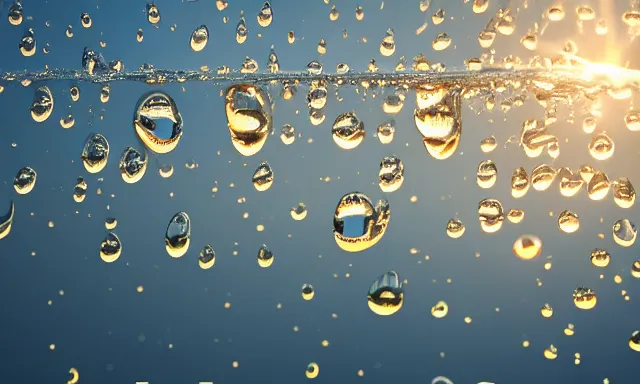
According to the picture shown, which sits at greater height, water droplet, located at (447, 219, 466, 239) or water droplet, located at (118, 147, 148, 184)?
water droplet, located at (118, 147, 148, 184)

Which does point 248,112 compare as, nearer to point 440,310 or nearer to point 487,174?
point 487,174

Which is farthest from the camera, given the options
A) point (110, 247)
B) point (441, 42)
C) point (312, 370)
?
point (312, 370)

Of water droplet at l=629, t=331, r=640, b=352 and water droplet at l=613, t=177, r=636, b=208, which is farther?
water droplet at l=629, t=331, r=640, b=352

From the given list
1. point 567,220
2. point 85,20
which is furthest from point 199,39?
point 567,220

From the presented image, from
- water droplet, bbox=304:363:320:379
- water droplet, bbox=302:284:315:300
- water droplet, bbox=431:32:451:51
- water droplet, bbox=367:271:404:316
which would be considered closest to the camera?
water droplet, bbox=431:32:451:51

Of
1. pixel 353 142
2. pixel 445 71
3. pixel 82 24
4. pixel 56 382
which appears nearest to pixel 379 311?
pixel 353 142

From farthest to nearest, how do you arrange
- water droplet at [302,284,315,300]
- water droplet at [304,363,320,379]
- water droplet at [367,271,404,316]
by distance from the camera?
1. water droplet at [304,363,320,379]
2. water droplet at [302,284,315,300]
3. water droplet at [367,271,404,316]

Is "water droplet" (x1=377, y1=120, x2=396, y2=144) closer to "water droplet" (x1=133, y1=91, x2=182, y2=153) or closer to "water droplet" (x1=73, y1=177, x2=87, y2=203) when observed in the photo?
"water droplet" (x1=133, y1=91, x2=182, y2=153)

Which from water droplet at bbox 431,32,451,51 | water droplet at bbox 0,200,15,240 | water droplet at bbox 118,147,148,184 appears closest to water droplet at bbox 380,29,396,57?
water droplet at bbox 431,32,451,51

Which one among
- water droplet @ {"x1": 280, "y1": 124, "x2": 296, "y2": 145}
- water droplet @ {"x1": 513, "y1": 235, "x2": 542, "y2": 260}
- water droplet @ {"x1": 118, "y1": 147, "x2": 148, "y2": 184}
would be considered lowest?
water droplet @ {"x1": 513, "y1": 235, "x2": 542, "y2": 260}
